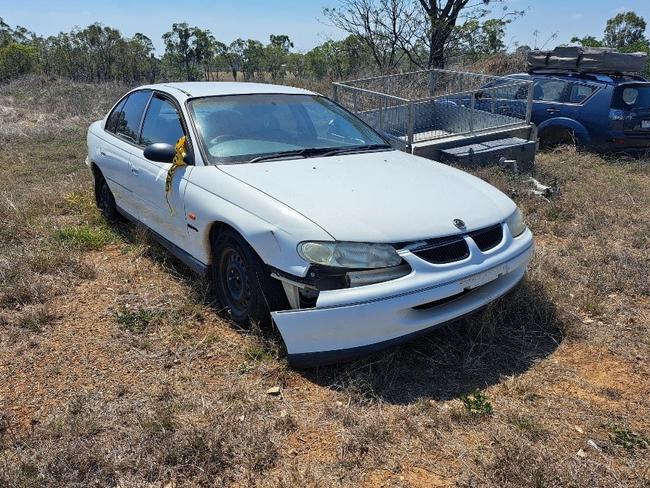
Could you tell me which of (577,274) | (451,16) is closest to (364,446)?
(577,274)

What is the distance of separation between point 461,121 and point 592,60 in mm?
2861

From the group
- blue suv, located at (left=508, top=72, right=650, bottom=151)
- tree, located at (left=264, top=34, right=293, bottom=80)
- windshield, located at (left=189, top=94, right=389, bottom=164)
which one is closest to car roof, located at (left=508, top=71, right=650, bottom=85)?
blue suv, located at (left=508, top=72, right=650, bottom=151)

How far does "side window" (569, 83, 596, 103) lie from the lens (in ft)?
30.5

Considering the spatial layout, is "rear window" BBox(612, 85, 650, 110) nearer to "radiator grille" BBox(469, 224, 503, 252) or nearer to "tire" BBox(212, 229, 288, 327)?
"radiator grille" BBox(469, 224, 503, 252)

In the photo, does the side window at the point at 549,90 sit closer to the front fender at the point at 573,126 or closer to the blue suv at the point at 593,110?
the blue suv at the point at 593,110

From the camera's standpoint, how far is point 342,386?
306 cm

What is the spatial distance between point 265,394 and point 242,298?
0.74m

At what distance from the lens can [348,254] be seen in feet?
9.75

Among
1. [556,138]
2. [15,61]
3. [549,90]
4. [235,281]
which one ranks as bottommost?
[235,281]

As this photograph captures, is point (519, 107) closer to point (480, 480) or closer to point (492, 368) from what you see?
point (492, 368)

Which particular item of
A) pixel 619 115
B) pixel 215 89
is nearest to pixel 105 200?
pixel 215 89

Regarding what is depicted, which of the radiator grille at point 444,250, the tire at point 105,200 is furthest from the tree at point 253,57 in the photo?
the radiator grille at point 444,250

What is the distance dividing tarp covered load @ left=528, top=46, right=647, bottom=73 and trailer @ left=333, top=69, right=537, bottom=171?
→ 1392 mm

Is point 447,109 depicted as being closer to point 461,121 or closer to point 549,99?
point 461,121
